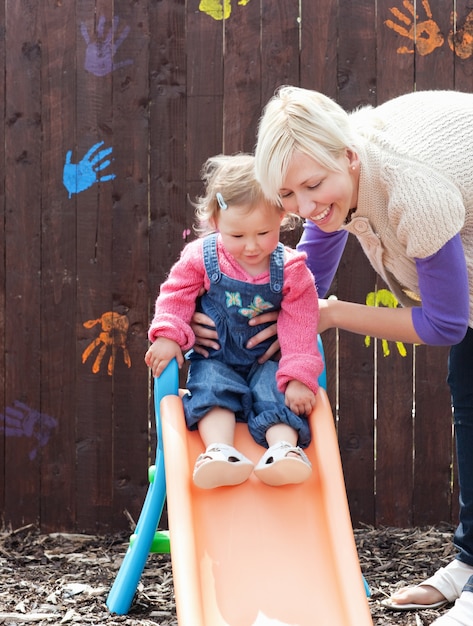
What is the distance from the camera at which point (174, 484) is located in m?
2.34

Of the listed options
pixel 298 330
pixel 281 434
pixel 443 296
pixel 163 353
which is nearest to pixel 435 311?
pixel 443 296

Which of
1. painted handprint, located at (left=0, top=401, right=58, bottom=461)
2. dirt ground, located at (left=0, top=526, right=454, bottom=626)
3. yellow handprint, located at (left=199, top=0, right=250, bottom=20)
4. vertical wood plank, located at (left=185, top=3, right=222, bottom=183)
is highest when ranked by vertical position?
yellow handprint, located at (left=199, top=0, right=250, bottom=20)

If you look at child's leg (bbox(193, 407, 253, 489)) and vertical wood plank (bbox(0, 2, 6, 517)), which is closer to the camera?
child's leg (bbox(193, 407, 253, 489))

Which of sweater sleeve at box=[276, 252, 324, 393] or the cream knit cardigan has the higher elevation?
the cream knit cardigan

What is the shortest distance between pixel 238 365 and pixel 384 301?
1179 mm

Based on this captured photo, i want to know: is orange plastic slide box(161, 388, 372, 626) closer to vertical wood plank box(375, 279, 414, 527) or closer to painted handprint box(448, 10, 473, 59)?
vertical wood plank box(375, 279, 414, 527)

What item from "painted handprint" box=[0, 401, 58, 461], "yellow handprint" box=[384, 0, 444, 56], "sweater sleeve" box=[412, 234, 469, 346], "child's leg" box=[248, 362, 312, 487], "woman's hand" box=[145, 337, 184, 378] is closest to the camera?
"sweater sleeve" box=[412, 234, 469, 346]

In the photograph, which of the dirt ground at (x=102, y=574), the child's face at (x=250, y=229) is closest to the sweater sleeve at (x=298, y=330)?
the child's face at (x=250, y=229)

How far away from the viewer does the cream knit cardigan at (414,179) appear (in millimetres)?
2186

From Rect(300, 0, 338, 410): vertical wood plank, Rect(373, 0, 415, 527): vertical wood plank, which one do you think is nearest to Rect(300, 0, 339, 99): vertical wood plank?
Rect(300, 0, 338, 410): vertical wood plank

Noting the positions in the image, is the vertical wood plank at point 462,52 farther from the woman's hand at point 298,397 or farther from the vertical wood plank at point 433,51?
the woman's hand at point 298,397

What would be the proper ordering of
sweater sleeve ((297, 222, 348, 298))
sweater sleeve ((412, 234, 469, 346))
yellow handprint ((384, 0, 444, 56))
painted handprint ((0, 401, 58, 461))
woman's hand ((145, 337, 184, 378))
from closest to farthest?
sweater sleeve ((412, 234, 469, 346)) → woman's hand ((145, 337, 184, 378)) → sweater sleeve ((297, 222, 348, 298)) → yellow handprint ((384, 0, 444, 56)) → painted handprint ((0, 401, 58, 461))

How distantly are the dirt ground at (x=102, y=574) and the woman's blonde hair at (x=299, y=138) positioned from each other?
1.44 m

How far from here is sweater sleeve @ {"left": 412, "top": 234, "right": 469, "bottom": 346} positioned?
221 centimetres
